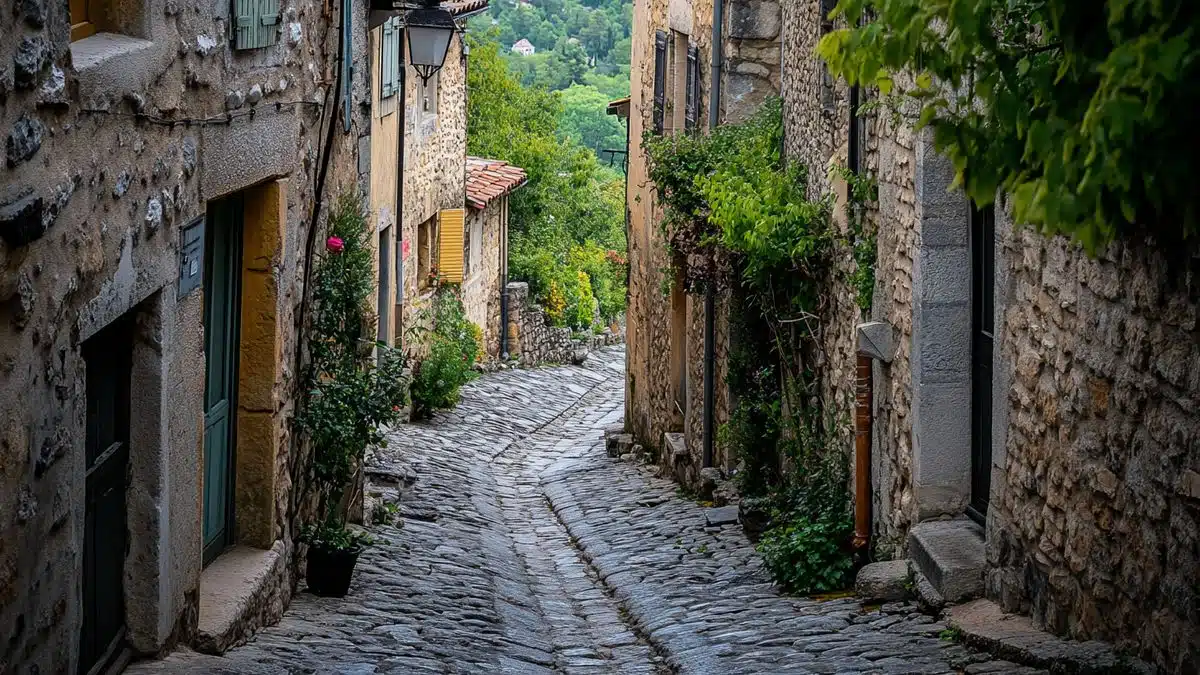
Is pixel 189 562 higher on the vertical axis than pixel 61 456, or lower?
lower

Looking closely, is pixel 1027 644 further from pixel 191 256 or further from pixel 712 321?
pixel 712 321

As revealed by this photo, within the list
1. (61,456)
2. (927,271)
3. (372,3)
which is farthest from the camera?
(372,3)

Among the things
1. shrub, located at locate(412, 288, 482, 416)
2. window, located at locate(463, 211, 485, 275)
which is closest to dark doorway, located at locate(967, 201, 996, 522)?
shrub, located at locate(412, 288, 482, 416)

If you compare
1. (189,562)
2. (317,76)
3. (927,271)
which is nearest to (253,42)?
(317,76)

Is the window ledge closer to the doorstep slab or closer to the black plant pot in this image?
the doorstep slab

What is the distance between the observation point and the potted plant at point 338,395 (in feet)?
26.7

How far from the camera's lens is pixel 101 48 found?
4.85 m

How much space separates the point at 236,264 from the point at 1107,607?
416 cm

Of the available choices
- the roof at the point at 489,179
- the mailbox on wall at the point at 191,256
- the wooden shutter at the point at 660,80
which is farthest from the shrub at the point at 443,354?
the mailbox on wall at the point at 191,256

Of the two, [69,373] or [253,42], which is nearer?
[69,373]

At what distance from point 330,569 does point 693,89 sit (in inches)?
290

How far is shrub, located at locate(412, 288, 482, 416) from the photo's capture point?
17953mm

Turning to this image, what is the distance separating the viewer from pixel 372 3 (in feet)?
37.9

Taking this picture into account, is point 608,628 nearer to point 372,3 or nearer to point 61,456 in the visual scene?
point 61,456
